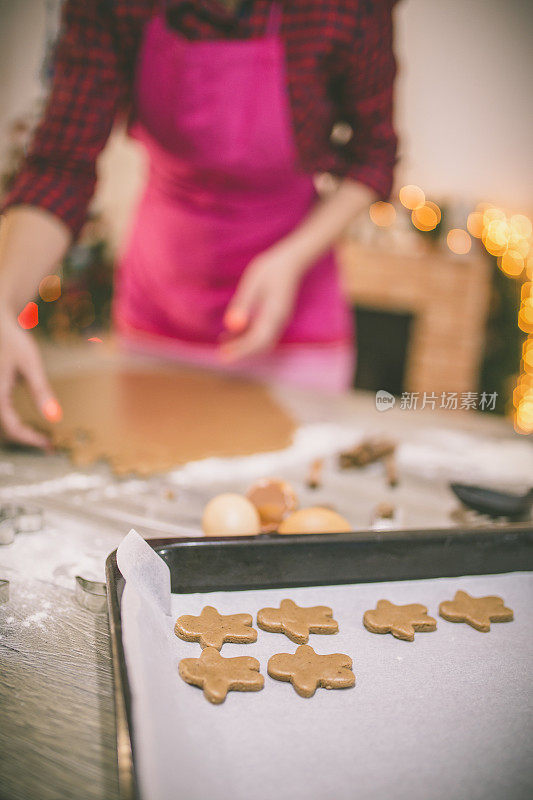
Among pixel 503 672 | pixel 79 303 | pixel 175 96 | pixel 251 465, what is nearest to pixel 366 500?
pixel 251 465

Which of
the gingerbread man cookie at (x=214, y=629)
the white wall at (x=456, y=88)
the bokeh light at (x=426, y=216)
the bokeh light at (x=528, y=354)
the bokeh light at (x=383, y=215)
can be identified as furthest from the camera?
the bokeh light at (x=383, y=215)

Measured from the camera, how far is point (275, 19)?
99cm

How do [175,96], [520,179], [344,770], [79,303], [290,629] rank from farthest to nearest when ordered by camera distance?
[520,179] < [79,303] < [175,96] < [290,629] < [344,770]

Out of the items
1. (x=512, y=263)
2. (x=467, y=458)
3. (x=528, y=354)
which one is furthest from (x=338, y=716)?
(x=512, y=263)

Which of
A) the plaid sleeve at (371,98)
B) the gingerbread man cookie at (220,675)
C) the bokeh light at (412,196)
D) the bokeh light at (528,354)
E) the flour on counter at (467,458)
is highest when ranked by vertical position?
the plaid sleeve at (371,98)

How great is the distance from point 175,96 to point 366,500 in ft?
2.41

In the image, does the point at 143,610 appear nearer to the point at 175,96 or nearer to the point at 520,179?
the point at 175,96

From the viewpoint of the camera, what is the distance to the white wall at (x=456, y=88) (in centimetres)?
296

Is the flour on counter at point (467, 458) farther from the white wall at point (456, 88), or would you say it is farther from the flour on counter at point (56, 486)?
the white wall at point (456, 88)

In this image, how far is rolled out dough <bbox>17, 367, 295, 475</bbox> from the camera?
2.99 ft

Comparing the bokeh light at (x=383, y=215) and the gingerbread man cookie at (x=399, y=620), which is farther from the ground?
the bokeh light at (x=383, y=215)

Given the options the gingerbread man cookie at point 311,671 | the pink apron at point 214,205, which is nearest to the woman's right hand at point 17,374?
the pink apron at point 214,205

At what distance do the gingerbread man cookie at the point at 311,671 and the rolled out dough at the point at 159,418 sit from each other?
0.42 meters

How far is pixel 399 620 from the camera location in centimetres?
55
